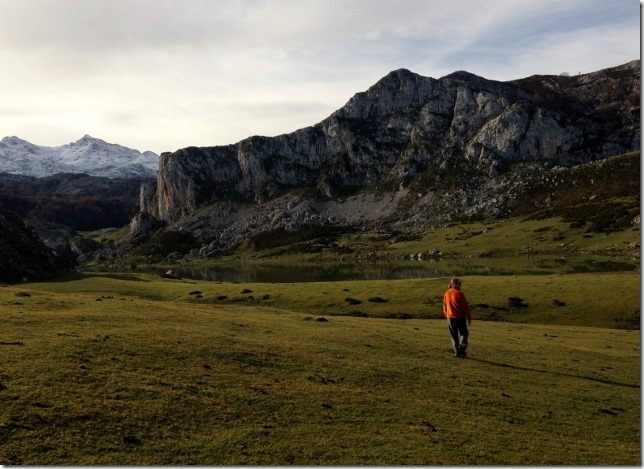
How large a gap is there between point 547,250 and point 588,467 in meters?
192

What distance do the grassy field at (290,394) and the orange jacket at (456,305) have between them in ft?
8.99

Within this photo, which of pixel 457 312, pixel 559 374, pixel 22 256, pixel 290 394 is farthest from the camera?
pixel 22 256

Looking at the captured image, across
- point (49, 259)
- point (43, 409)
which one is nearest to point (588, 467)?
point (43, 409)

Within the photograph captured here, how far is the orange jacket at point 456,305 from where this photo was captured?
2820 cm

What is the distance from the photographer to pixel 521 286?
67.2 m

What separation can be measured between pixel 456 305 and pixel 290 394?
45.0ft

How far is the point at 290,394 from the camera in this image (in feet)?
61.1

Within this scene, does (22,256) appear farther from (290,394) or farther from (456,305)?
(290,394)

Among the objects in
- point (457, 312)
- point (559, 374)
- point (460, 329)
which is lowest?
point (559, 374)

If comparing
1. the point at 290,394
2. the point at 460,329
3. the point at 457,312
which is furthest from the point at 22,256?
the point at 290,394

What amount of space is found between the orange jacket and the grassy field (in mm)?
2740

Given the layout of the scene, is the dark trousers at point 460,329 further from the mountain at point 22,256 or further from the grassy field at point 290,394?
the mountain at point 22,256

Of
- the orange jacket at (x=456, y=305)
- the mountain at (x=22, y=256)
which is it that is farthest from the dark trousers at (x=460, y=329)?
the mountain at (x=22, y=256)

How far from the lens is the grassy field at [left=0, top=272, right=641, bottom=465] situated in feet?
45.2
